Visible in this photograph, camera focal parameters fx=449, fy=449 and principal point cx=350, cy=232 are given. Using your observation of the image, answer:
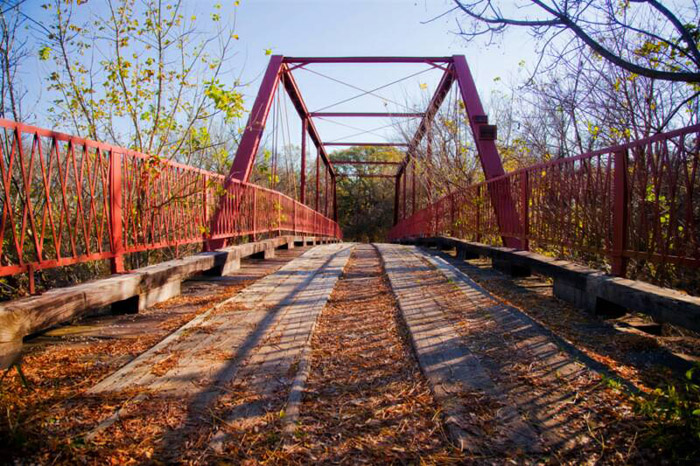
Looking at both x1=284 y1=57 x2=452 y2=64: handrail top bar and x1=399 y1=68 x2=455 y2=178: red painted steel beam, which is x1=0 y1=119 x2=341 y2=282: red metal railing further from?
x1=399 y1=68 x2=455 y2=178: red painted steel beam

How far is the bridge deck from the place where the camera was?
1.34 meters


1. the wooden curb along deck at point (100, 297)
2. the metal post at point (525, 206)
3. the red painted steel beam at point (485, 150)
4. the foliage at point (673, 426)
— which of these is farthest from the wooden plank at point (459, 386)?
the red painted steel beam at point (485, 150)

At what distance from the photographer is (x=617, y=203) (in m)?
3.05

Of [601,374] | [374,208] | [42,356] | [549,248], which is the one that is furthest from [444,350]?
[374,208]

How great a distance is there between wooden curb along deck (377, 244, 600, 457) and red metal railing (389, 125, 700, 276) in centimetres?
92

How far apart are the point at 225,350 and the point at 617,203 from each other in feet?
8.83

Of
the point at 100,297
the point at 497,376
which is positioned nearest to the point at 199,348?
the point at 100,297

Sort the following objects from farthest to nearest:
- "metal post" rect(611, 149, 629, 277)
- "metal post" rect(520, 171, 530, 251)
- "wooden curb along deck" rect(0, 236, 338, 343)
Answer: "metal post" rect(520, 171, 530, 251), "metal post" rect(611, 149, 629, 277), "wooden curb along deck" rect(0, 236, 338, 343)

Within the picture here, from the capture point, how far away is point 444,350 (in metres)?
2.19

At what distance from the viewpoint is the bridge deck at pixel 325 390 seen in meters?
1.34

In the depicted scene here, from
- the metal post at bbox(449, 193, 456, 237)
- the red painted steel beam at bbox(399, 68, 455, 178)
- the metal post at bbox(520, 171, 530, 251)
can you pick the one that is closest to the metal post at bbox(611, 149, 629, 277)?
the metal post at bbox(520, 171, 530, 251)

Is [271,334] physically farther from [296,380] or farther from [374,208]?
[374,208]

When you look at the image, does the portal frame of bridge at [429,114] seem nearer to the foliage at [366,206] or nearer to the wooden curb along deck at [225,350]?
the wooden curb along deck at [225,350]

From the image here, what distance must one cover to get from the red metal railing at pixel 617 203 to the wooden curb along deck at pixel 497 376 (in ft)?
3.03
